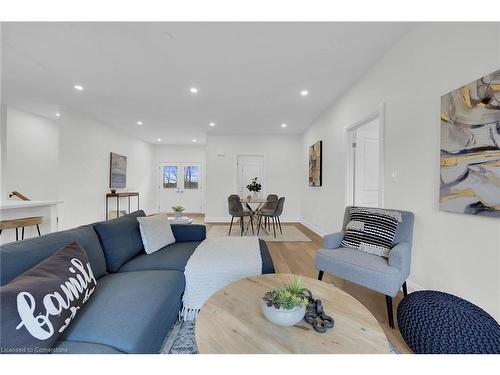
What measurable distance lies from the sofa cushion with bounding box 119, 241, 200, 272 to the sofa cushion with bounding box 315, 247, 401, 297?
125cm

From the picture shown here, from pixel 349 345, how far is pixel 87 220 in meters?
5.46

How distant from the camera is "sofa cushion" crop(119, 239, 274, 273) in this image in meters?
1.61

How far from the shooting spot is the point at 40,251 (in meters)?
1.10

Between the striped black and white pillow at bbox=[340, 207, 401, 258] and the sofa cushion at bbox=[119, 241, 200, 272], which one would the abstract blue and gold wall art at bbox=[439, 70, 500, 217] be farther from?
the sofa cushion at bbox=[119, 241, 200, 272]

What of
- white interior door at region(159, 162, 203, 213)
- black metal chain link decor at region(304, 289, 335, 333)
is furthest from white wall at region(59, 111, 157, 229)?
black metal chain link decor at region(304, 289, 335, 333)

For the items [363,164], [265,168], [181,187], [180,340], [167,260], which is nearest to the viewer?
[180,340]

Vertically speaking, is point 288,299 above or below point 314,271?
above

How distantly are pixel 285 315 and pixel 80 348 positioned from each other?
2.79 feet

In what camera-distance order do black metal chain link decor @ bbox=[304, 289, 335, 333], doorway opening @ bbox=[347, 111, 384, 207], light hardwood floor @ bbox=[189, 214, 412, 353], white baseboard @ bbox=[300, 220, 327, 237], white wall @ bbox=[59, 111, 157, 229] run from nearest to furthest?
black metal chain link decor @ bbox=[304, 289, 335, 333], light hardwood floor @ bbox=[189, 214, 412, 353], doorway opening @ bbox=[347, 111, 384, 207], white wall @ bbox=[59, 111, 157, 229], white baseboard @ bbox=[300, 220, 327, 237]

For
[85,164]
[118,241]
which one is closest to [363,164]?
[118,241]

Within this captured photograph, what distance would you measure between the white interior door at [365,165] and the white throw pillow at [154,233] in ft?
9.34

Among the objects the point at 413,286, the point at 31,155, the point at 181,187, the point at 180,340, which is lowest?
the point at 180,340

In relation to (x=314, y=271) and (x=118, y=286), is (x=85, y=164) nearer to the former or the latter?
(x=118, y=286)
